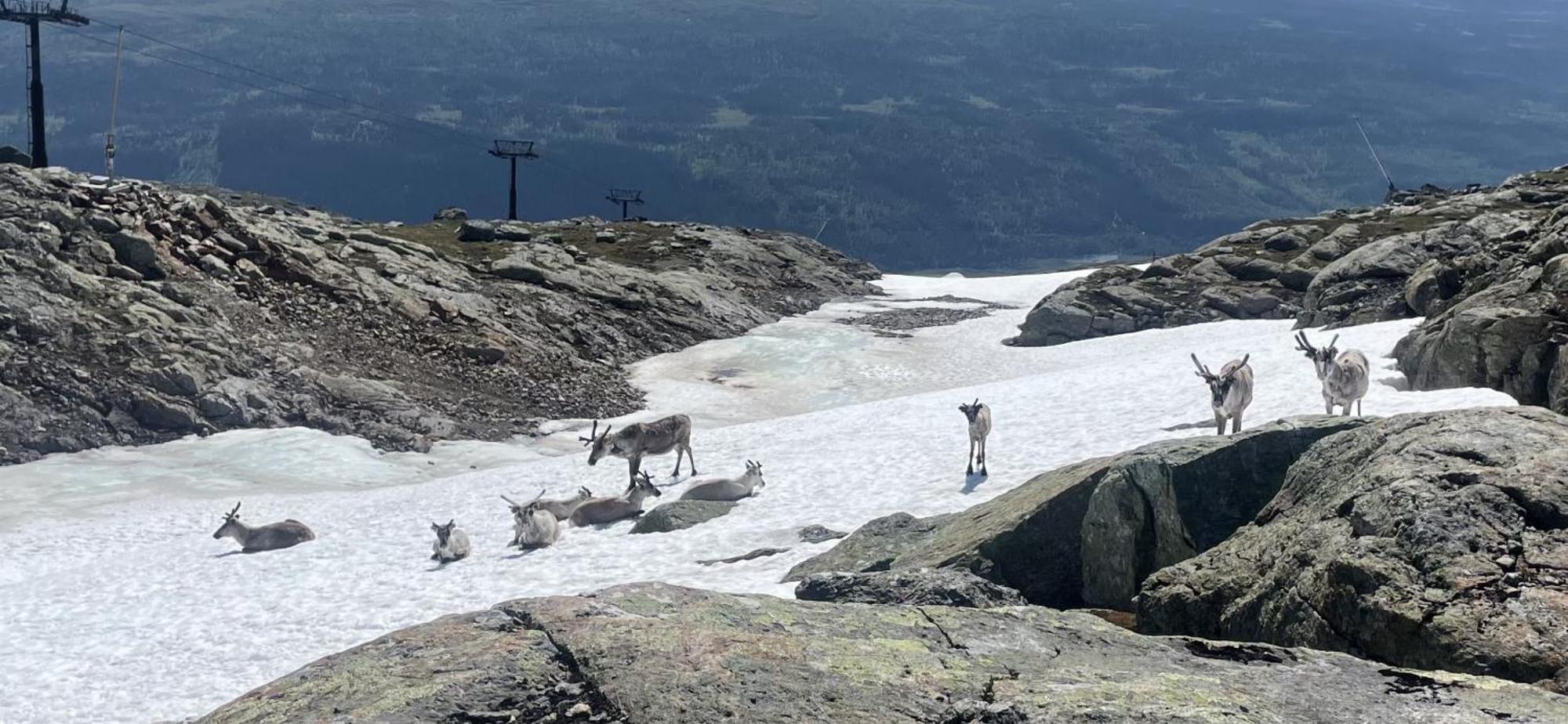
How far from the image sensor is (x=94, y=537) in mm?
32750

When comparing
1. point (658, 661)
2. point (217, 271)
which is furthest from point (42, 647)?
point (217, 271)

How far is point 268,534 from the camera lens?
30781 millimetres

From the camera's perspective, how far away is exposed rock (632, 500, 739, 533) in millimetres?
28828

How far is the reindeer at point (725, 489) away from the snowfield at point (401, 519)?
23.0 inches

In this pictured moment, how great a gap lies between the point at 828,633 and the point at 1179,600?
5443 mm

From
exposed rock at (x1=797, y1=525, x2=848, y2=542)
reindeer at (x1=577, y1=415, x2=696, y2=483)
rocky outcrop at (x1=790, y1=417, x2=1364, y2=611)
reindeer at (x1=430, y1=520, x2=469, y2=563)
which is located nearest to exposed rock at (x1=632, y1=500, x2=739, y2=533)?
exposed rock at (x1=797, y1=525, x2=848, y2=542)

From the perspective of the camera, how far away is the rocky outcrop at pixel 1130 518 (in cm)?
1691

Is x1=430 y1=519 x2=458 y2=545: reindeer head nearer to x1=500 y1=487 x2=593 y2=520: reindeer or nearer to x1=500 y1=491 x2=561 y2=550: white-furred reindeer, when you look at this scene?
x1=500 y1=491 x2=561 y2=550: white-furred reindeer

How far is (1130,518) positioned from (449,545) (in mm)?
16048

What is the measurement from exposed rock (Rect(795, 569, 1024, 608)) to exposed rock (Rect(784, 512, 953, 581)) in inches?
167

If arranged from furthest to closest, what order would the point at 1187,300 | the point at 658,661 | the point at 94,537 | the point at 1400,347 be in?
1. the point at 1187,300
2. the point at 1400,347
3. the point at 94,537
4. the point at 658,661

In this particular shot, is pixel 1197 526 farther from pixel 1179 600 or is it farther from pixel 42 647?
pixel 42 647

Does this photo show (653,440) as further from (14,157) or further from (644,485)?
(14,157)

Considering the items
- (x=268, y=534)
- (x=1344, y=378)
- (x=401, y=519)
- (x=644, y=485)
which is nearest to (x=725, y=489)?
(x=644, y=485)
